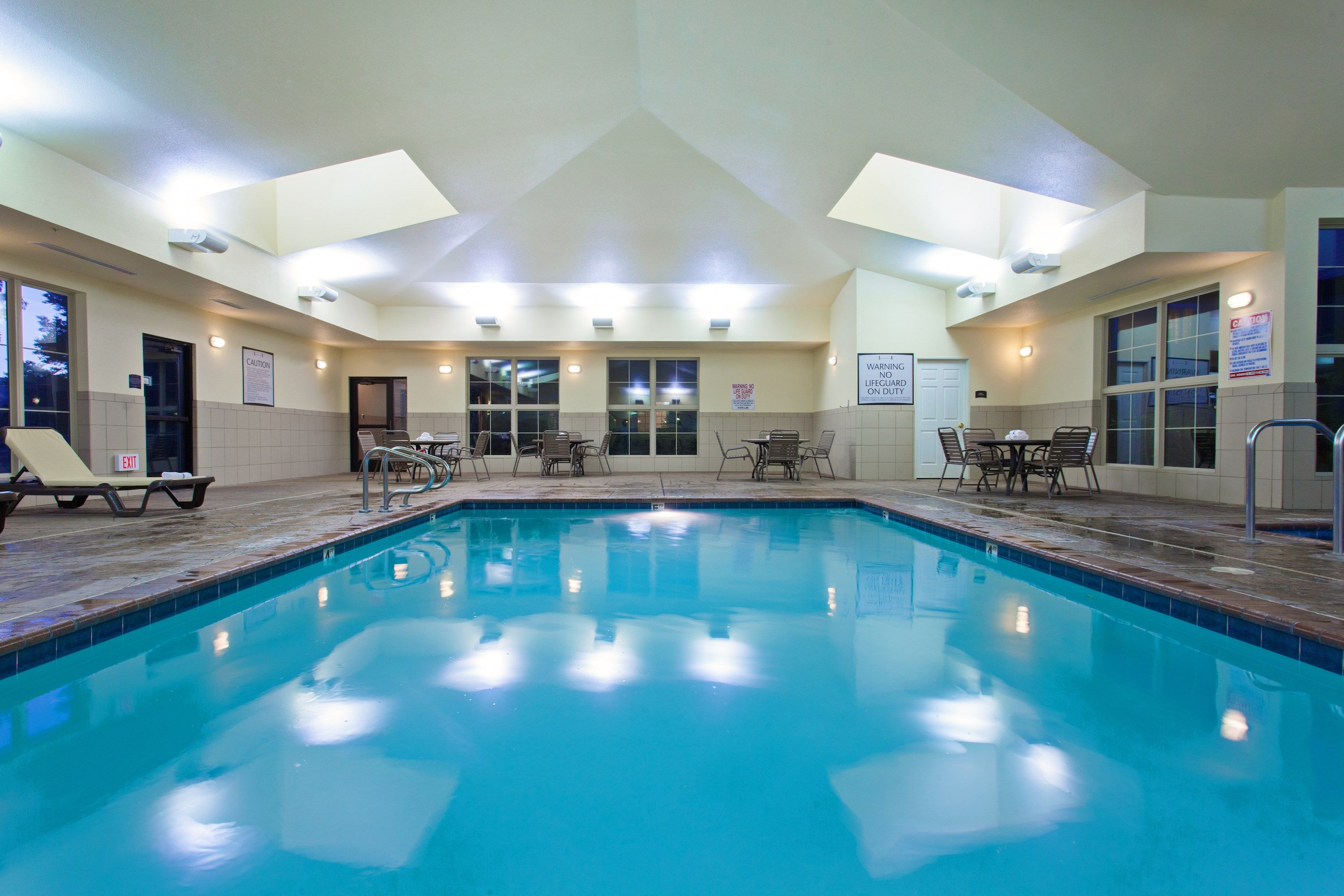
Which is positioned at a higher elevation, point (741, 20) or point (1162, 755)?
point (741, 20)

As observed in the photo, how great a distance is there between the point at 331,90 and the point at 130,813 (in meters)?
4.90

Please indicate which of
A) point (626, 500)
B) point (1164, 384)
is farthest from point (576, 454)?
point (1164, 384)

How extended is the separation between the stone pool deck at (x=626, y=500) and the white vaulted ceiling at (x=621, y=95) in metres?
2.74

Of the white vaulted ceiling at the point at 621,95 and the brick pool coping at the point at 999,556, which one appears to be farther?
the white vaulted ceiling at the point at 621,95

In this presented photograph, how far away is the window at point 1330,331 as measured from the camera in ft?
16.4

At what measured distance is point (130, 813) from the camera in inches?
54.2

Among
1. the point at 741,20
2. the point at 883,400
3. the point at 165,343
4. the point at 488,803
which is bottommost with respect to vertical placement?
the point at 488,803

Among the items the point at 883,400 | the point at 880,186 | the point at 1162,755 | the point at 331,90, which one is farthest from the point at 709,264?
the point at 1162,755

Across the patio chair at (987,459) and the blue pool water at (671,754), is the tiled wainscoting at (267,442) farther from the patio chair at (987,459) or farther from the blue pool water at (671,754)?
the patio chair at (987,459)

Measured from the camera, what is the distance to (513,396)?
34.5 ft

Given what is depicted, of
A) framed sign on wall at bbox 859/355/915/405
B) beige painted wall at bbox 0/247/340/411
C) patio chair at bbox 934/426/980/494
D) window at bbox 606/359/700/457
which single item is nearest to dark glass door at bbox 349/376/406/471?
beige painted wall at bbox 0/247/340/411

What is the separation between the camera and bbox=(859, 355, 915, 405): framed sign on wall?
834cm

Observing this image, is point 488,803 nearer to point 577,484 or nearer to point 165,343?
point 577,484

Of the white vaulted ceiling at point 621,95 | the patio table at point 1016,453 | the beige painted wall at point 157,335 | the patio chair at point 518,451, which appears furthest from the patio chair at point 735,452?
the beige painted wall at point 157,335
